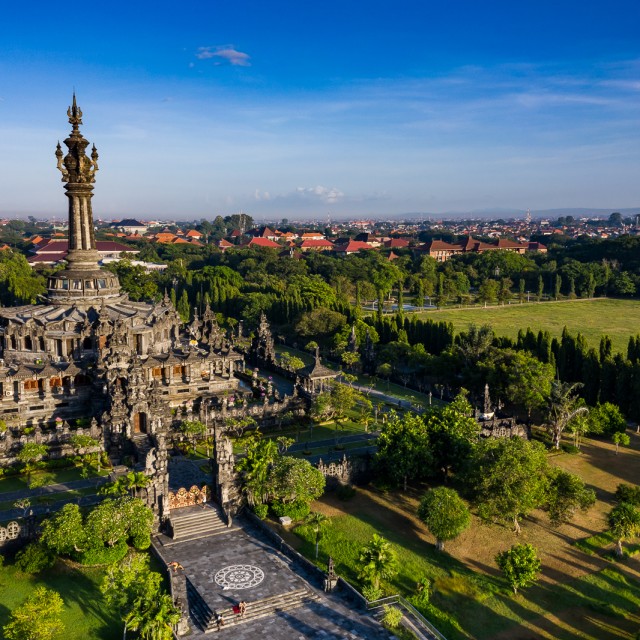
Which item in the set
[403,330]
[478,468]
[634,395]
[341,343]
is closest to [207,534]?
[478,468]

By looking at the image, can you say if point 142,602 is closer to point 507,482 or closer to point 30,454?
point 30,454

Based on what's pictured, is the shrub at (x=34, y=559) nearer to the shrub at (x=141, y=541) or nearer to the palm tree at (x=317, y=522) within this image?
the shrub at (x=141, y=541)

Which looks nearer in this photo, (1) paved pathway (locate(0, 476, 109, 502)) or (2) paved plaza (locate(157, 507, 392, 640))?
(2) paved plaza (locate(157, 507, 392, 640))

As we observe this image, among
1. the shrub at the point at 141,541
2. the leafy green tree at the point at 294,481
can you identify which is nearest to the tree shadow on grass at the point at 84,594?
the shrub at the point at 141,541


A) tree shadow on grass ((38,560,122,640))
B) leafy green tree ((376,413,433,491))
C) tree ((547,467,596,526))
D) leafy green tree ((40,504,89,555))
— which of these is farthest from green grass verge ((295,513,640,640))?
leafy green tree ((40,504,89,555))

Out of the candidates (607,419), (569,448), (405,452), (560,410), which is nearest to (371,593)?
(405,452)

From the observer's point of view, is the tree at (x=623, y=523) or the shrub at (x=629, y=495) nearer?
the tree at (x=623, y=523)

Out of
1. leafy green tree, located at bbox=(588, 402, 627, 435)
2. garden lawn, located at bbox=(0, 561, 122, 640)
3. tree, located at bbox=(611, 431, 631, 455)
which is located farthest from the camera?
leafy green tree, located at bbox=(588, 402, 627, 435)

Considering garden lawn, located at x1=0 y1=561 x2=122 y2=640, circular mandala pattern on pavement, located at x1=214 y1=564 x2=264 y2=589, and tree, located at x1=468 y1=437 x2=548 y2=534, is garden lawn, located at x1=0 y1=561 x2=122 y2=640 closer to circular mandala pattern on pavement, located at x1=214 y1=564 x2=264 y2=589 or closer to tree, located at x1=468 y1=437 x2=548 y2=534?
circular mandala pattern on pavement, located at x1=214 y1=564 x2=264 y2=589
